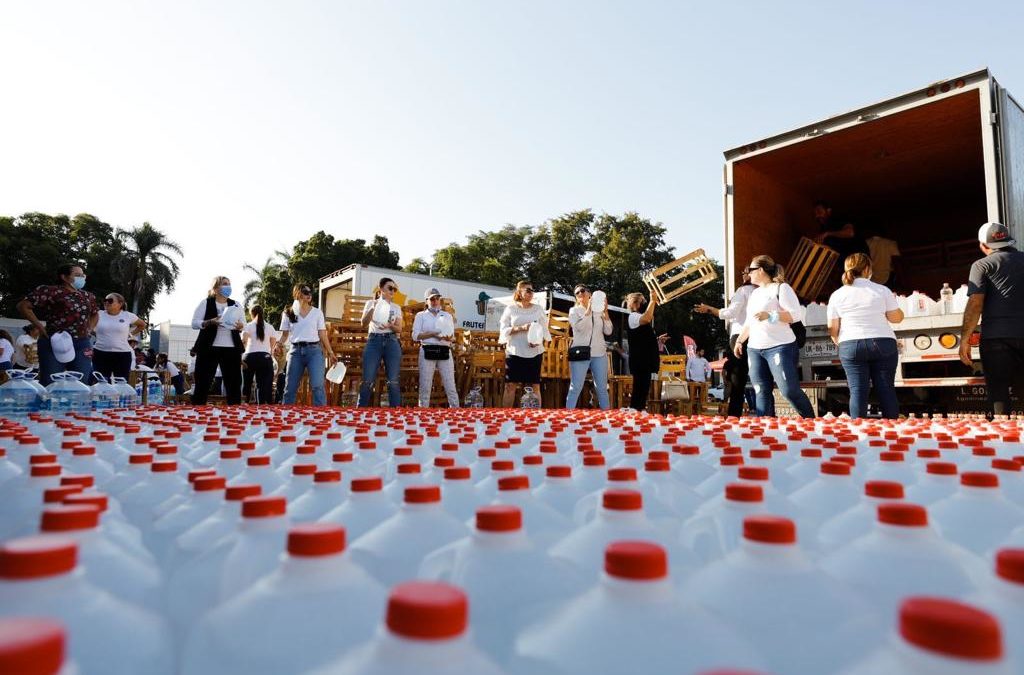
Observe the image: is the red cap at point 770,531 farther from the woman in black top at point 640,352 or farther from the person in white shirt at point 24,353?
the person in white shirt at point 24,353

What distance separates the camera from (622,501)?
3.60 ft

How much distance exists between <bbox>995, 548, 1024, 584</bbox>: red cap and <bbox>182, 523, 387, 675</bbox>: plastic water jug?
0.70m

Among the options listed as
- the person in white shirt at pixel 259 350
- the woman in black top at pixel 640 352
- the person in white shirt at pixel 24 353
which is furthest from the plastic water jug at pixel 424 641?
the person in white shirt at pixel 24 353

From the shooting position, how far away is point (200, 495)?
135 centimetres

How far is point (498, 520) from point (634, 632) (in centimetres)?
27

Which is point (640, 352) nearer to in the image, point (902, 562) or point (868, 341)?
point (868, 341)

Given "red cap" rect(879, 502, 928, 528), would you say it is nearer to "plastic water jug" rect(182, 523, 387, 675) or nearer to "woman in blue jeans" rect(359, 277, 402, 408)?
"plastic water jug" rect(182, 523, 387, 675)

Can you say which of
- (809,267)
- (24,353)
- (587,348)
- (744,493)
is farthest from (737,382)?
(24,353)

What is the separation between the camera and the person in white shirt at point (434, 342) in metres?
7.82

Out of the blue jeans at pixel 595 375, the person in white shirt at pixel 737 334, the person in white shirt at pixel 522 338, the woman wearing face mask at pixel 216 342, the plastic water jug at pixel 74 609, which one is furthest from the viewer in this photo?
the person in white shirt at pixel 522 338

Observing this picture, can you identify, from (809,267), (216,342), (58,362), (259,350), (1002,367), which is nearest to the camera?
(1002,367)

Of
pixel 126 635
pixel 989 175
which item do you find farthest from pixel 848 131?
pixel 126 635

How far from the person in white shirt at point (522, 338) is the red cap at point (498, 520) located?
685 cm

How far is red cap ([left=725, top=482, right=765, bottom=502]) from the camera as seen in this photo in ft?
3.92
